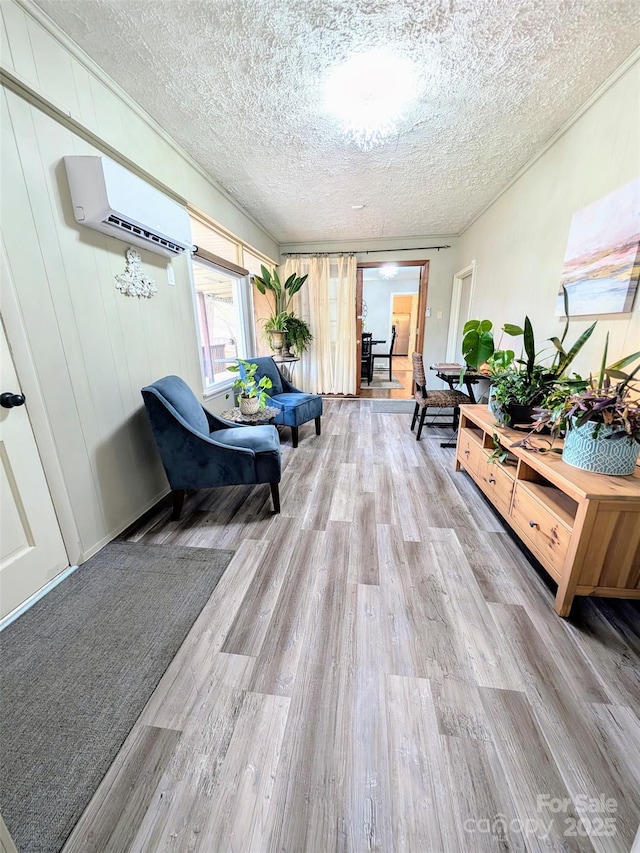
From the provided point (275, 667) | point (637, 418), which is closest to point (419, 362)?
point (637, 418)

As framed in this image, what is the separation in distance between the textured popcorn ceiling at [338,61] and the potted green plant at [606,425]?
5.53ft

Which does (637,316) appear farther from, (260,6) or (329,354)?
(329,354)

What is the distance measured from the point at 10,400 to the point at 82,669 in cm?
114

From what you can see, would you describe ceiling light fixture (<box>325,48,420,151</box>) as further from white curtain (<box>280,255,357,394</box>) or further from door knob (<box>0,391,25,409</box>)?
white curtain (<box>280,255,357,394</box>)

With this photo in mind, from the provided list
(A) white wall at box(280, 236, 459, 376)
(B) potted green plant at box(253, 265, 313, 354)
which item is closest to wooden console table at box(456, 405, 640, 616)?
(B) potted green plant at box(253, 265, 313, 354)

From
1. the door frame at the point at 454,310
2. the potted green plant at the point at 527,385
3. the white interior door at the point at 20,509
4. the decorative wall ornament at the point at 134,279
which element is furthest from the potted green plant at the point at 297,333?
the white interior door at the point at 20,509

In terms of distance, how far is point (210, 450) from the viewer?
6.44ft

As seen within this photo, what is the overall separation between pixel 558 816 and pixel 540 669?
0.41 metres

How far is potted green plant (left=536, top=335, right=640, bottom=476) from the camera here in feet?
4.10

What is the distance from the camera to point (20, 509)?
1.42 metres

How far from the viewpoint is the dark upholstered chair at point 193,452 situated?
1.89m

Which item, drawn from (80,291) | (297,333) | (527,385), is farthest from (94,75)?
(297,333)

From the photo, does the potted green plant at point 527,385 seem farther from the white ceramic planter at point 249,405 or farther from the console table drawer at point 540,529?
the white ceramic planter at point 249,405

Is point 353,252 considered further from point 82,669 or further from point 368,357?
Result: point 82,669
